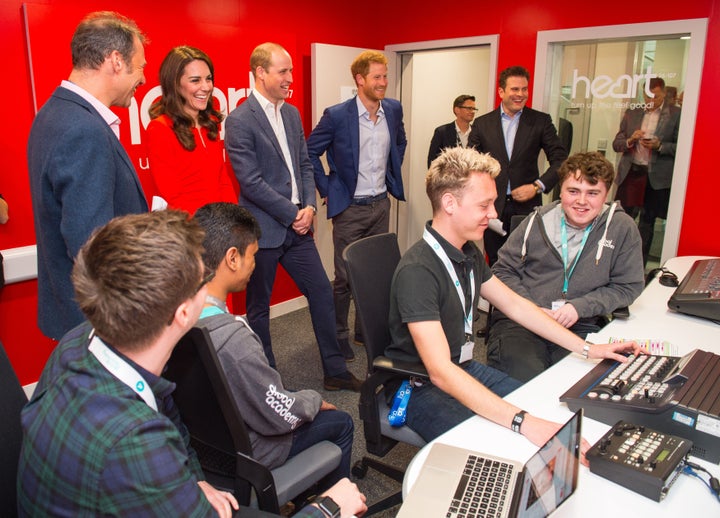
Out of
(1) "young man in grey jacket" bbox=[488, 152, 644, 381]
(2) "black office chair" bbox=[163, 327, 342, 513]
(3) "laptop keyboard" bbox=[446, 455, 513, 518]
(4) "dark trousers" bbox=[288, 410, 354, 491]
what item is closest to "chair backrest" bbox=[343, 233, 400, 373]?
(4) "dark trousers" bbox=[288, 410, 354, 491]

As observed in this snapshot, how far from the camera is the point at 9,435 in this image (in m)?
1.18

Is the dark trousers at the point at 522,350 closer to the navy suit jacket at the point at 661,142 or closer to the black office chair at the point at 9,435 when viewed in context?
the black office chair at the point at 9,435

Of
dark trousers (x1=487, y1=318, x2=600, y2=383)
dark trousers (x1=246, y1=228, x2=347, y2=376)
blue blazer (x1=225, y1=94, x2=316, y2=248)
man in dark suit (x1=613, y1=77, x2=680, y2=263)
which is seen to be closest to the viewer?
dark trousers (x1=487, y1=318, x2=600, y2=383)

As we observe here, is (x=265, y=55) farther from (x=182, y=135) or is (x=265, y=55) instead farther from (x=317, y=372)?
(x=317, y=372)

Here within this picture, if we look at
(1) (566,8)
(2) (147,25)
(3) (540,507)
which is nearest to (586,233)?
(3) (540,507)

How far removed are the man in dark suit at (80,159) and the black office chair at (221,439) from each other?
2.24ft

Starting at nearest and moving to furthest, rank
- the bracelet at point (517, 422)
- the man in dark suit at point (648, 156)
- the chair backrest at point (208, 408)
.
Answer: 1. the chair backrest at point (208, 408)
2. the bracelet at point (517, 422)
3. the man in dark suit at point (648, 156)

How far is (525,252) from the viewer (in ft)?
8.05

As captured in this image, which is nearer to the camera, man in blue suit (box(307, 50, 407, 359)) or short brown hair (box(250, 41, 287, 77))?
short brown hair (box(250, 41, 287, 77))

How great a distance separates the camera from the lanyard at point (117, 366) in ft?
3.30

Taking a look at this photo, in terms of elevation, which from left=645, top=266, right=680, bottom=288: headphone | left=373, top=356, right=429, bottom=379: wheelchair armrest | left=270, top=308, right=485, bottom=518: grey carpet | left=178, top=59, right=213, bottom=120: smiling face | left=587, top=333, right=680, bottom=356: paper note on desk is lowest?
left=270, top=308, right=485, bottom=518: grey carpet

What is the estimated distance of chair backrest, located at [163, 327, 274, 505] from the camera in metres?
1.28

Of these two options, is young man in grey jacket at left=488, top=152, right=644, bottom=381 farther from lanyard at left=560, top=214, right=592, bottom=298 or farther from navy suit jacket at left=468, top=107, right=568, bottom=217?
navy suit jacket at left=468, top=107, right=568, bottom=217

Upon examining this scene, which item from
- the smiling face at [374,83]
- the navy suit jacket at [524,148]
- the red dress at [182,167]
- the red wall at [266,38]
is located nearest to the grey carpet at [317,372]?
the red wall at [266,38]
